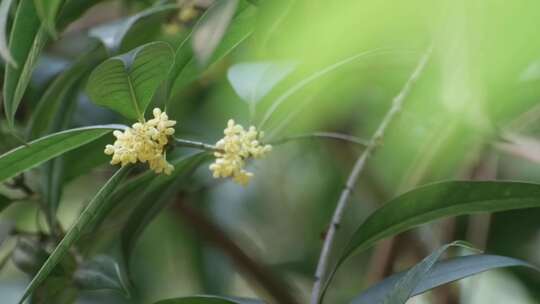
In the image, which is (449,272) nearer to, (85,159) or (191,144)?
(191,144)

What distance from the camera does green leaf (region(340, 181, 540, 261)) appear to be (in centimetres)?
72

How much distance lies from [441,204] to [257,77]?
0.80 ft

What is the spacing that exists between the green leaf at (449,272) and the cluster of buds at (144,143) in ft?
0.68

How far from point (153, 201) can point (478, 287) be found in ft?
2.75

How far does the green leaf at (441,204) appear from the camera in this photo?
72 cm

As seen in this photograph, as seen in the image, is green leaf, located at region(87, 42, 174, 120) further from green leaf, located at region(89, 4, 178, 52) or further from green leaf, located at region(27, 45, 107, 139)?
green leaf, located at region(27, 45, 107, 139)

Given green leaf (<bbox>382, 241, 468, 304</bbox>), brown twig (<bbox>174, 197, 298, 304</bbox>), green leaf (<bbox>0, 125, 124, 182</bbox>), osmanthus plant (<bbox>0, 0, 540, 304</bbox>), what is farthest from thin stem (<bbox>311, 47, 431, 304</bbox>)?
brown twig (<bbox>174, 197, 298, 304</bbox>)

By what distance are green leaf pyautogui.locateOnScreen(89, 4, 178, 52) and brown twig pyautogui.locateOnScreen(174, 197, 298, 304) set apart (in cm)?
41

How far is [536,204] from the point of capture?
0.72 meters

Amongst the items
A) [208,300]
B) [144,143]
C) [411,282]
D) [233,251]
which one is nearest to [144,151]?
[144,143]

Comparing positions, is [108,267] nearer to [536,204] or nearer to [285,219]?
[536,204]

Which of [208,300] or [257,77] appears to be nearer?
[208,300]

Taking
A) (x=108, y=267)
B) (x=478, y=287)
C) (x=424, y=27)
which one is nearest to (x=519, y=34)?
(x=424, y=27)

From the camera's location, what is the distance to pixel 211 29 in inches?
23.8
